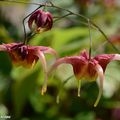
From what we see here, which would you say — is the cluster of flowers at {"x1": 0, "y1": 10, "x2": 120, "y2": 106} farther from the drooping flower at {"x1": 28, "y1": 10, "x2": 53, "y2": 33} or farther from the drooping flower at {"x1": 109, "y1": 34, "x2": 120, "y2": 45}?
the drooping flower at {"x1": 109, "y1": 34, "x2": 120, "y2": 45}

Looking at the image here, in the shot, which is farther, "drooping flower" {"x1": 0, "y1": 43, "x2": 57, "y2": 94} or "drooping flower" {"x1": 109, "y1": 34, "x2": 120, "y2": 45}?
"drooping flower" {"x1": 109, "y1": 34, "x2": 120, "y2": 45}

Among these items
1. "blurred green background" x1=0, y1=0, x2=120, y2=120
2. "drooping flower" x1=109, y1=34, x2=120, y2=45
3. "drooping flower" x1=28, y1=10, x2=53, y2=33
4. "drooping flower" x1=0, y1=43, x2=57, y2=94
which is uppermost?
"drooping flower" x1=28, y1=10, x2=53, y2=33

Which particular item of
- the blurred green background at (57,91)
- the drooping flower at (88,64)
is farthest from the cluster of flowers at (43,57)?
the blurred green background at (57,91)

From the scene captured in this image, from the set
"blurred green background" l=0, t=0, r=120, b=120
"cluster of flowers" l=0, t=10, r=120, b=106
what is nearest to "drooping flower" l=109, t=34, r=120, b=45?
"blurred green background" l=0, t=0, r=120, b=120

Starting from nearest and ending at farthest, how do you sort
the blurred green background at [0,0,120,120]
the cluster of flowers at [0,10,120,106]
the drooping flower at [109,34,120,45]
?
the cluster of flowers at [0,10,120,106] → the blurred green background at [0,0,120,120] → the drooping flower at [109,34,120,45]

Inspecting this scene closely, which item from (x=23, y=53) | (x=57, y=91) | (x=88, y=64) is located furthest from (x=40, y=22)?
(x=57, y=91)

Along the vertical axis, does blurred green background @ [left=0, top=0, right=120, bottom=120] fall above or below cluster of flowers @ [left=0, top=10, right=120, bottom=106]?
below

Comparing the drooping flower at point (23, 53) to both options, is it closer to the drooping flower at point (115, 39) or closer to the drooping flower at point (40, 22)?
the drooping flower at point (40, 22)

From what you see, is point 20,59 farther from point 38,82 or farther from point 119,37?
point 119,37

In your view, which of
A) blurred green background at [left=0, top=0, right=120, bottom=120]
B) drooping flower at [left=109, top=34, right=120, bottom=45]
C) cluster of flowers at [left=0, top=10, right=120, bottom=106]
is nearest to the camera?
cluster of flowers at [left=0, top=10, right=120, bottom=106]
